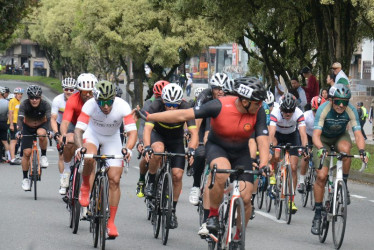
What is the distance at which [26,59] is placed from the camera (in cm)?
16050

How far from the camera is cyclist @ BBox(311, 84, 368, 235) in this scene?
1206 centimetres

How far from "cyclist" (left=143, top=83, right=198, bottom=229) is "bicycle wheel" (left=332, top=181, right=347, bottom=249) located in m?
1.88

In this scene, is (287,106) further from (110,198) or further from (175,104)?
(110,198)

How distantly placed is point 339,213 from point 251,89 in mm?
2609

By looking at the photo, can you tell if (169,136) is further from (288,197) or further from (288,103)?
(288,103)

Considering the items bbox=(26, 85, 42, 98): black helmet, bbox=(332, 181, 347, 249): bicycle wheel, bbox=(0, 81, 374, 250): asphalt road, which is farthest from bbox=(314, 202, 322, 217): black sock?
bbox=(26, 85, 42, 98): black helmet

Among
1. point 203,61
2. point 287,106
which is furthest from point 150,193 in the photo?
point 203,61

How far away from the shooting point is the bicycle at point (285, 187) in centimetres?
1390

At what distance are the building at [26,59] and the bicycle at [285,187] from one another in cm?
12764

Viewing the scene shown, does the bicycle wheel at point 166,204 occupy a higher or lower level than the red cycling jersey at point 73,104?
lower

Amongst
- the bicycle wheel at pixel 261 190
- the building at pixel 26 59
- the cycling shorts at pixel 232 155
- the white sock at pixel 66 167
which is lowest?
the bicycle wheel at pixel 261 190

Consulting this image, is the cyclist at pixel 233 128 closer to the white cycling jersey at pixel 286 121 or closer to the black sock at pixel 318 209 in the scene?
the black sock at pixel 318 209

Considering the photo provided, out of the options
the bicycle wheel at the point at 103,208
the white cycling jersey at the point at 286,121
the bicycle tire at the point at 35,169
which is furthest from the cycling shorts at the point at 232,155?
the bicycle tire at the point at 35,169

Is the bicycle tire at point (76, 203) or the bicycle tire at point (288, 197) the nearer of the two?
the bicycle tire at point (76, 203)
